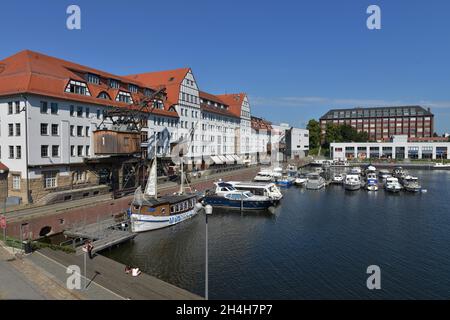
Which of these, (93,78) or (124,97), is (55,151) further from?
(124,97)

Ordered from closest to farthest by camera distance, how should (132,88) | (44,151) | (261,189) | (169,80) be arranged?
(44,151), (261,189), (132,88), (169,80)

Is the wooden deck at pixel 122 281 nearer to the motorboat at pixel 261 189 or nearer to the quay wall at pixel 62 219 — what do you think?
the quay wall at pixel 62 219

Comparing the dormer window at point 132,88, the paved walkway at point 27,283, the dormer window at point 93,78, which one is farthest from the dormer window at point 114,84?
the paved walkway at point 27,283

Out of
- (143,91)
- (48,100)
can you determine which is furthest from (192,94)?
(48,100)

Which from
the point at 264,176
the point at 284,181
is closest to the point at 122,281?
the point at 284,181

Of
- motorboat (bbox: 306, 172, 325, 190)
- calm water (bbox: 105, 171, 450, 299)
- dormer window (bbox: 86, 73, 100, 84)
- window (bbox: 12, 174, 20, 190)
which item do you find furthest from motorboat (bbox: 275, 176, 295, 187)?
window (bbox: 12, 174, 20, 190)

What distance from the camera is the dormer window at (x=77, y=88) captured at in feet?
151

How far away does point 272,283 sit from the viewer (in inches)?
991

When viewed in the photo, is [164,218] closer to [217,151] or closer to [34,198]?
[34,198]

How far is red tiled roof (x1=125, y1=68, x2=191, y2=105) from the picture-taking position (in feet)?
235

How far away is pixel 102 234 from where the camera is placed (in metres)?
33.5

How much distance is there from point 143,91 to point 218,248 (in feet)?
132

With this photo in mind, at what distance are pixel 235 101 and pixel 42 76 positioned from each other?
69.1 m
